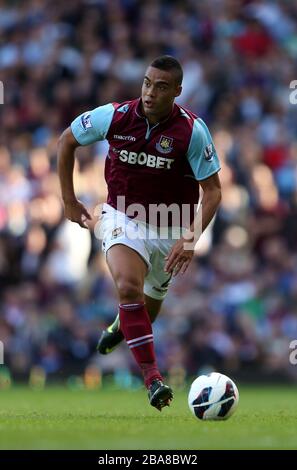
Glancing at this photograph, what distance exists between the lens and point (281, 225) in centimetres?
1642

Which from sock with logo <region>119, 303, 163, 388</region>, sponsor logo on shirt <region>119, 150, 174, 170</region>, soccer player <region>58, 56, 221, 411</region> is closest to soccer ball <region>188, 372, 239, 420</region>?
soccer player <region>58, 56, 221, 411</region>

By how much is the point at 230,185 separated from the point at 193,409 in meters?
8.17

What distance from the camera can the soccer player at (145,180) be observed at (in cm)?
878

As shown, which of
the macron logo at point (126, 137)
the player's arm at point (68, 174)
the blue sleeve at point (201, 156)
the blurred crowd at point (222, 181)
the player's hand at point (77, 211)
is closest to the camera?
the blue sleeve at point (201, 156)

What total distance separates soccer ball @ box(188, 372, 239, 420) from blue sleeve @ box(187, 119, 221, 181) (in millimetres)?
1579

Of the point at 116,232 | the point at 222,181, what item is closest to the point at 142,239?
the point at 116,232

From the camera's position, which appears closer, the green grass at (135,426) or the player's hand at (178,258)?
the green grass at (135,426)

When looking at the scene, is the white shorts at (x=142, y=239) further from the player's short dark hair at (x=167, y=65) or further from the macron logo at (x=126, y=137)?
the player's short dark hair at (x=167, y=65)

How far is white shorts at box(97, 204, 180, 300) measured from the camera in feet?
30.0

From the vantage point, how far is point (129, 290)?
8.73m

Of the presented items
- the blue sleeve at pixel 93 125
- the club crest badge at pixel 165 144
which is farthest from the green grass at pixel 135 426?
the blue sleeve at pixel 93 125

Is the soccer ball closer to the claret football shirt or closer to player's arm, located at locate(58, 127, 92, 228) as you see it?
the claret football shirt

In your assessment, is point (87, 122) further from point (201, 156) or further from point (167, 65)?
point (201, 156)

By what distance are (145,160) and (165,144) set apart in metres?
0.22
